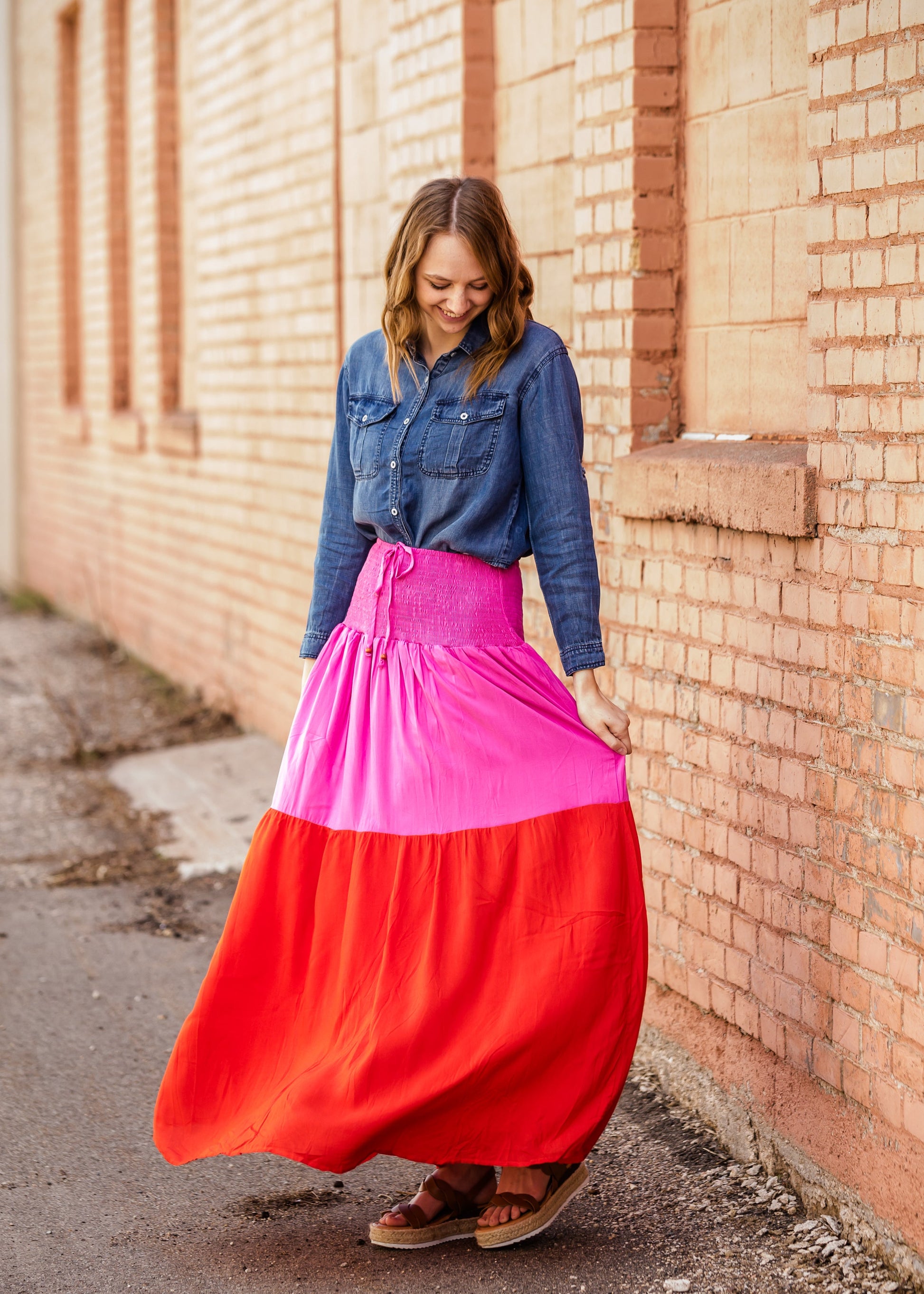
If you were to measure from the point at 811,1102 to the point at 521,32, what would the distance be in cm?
335

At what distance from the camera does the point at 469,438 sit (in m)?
3.15

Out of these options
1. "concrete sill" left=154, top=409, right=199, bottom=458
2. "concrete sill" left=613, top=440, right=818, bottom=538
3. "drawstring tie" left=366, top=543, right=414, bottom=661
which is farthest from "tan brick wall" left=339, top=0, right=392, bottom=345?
"drawstring tie" left=366, top=543, right=414, bottom=661

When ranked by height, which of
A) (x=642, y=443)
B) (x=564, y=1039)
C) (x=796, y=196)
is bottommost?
(x=564, y=1039)

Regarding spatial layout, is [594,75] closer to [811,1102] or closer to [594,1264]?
[811,1102]

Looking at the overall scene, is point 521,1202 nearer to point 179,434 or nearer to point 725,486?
point 725,486

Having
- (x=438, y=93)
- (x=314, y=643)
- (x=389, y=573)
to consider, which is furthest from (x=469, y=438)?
(x=438, y=93)

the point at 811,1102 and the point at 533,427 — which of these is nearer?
the point at 533,427

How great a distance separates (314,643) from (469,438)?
59cm

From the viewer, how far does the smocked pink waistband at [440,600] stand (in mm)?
3221

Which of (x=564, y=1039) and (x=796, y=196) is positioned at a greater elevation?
(x=796, y=196)

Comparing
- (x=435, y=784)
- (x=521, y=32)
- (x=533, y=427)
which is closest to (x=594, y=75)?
(x=521, y=32)

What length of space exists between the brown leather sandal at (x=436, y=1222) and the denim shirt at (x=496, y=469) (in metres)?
1.09

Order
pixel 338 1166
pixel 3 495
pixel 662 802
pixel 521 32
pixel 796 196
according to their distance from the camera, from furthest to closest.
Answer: pixel 3 495 < pixel 521 32 < pixel 662 802 < pixel 796 196 < pixel 338 1166

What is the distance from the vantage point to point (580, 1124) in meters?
3.08
